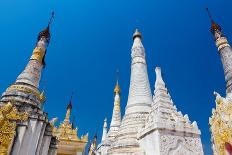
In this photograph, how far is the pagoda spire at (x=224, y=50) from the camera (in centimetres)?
1809

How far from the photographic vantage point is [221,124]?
15.1m

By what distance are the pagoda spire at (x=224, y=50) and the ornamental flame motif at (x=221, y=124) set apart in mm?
2218

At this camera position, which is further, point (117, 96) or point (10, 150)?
point (117, 96)

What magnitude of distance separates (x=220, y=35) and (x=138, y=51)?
26.8 ft

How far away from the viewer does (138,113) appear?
14.5 meters

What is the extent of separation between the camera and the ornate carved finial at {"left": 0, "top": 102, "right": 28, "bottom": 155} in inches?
414

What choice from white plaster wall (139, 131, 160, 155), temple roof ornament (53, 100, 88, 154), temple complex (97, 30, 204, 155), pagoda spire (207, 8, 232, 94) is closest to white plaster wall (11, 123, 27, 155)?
temple complex (97, 30, 204, 155)

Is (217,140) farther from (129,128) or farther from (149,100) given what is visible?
(129,128)

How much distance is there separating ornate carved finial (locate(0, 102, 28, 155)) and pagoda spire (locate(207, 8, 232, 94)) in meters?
13.7

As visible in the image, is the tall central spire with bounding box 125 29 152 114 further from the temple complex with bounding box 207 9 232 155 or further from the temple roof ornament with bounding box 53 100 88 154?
the temple roof ornament with bounding box 53 100 88 154

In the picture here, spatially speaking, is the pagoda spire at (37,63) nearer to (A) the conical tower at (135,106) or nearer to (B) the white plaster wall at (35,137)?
(B) the white plaster wall at (35,137)

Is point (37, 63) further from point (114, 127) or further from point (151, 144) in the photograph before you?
point (114, 127)

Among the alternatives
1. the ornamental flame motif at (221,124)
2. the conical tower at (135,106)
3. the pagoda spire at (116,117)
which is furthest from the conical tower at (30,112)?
the ornamental flame motif at (221,124)

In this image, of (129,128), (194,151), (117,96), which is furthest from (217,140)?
(117,96)
